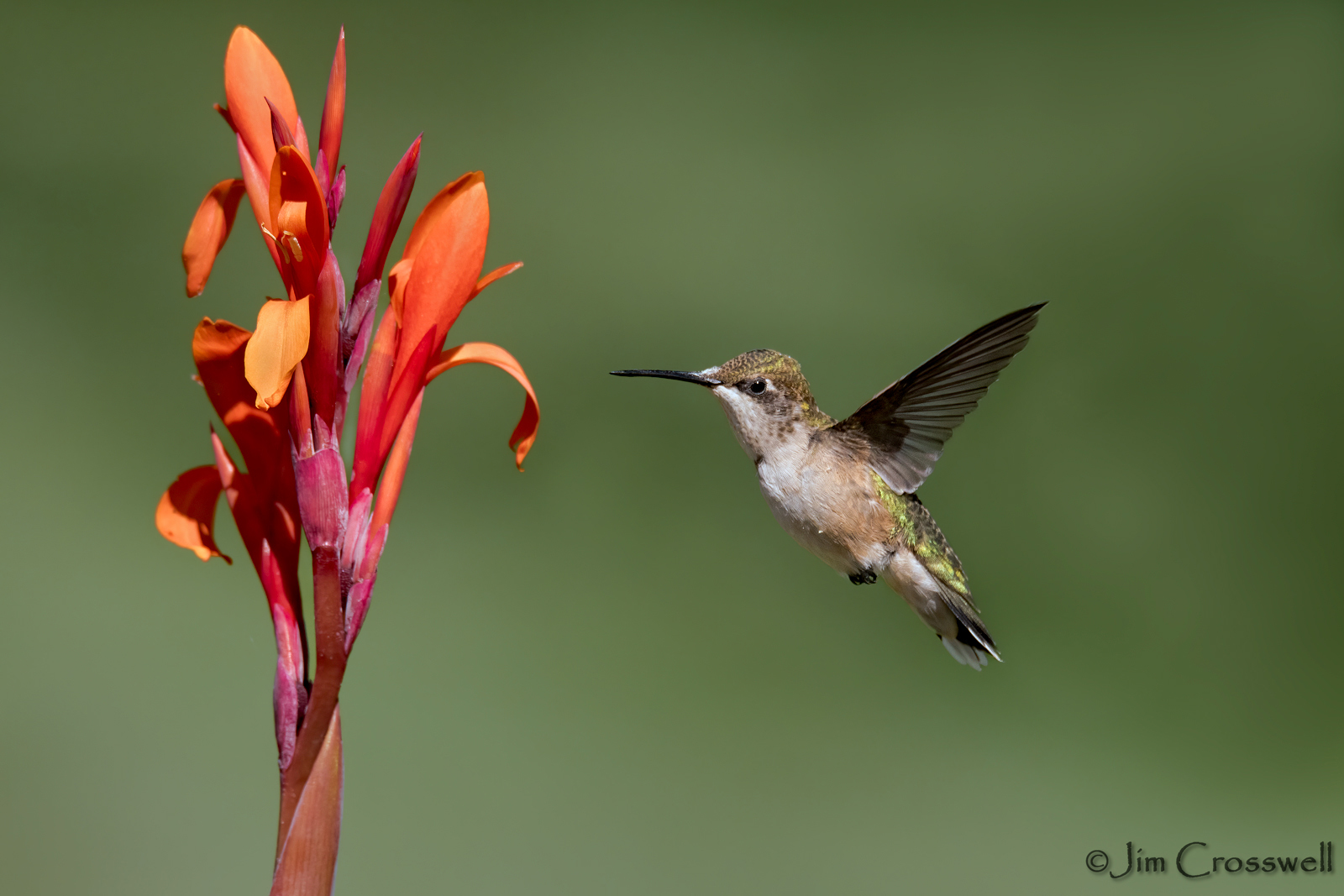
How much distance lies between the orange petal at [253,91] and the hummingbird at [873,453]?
0.23 meters

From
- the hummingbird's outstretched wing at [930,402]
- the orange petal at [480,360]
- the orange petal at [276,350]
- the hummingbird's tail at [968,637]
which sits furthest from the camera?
the hummingbird's tail at [968,637]

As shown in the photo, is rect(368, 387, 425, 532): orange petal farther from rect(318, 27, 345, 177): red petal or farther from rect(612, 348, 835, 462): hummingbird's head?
rect(612, 348, 835, 462): hummingbird's head

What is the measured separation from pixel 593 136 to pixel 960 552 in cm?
102

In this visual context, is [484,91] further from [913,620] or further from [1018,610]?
[1018,610]

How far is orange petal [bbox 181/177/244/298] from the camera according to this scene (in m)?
0.42

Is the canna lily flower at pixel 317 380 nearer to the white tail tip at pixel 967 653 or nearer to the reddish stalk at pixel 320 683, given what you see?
the reddish stalk at pixel 320 683

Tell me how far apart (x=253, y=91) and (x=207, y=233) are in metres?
0.07

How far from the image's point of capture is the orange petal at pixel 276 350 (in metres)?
0.33

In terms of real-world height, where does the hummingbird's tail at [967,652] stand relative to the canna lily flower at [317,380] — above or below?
below

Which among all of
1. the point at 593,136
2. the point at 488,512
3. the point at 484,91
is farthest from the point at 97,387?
the point at 593,136

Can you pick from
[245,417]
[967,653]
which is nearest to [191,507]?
[245,417]

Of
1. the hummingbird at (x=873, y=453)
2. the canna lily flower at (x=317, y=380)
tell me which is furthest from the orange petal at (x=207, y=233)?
the hummingbird at (x=873, y=453)

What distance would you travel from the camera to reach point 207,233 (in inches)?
16.9

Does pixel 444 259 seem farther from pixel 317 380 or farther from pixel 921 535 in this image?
pixel 921 535
